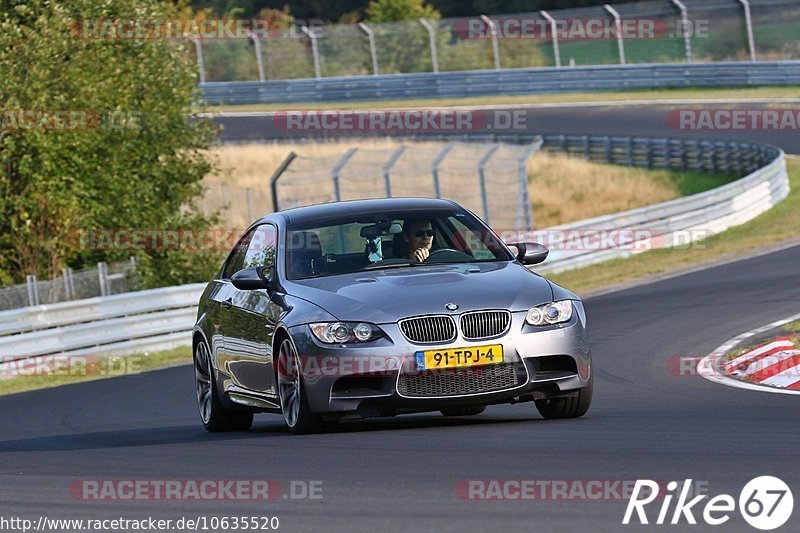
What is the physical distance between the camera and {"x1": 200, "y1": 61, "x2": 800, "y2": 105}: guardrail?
1817 inches

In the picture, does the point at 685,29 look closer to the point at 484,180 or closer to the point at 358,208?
the point at 484,180

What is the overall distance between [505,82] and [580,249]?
2643 cm

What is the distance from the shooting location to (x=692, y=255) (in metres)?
25.7

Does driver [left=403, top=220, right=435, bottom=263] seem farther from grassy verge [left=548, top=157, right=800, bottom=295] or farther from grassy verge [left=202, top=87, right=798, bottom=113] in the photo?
grassy verge [left=202, top=87, right=798, bottom=113]

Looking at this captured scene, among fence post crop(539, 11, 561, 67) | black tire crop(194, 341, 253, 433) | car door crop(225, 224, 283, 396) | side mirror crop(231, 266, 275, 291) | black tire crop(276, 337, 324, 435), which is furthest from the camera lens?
fence post crop(539, 11, 561, 67)

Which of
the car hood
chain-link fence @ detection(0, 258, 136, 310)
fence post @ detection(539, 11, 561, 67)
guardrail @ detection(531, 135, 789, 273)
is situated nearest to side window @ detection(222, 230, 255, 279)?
the car hood

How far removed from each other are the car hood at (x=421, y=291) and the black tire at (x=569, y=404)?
2.14 ft

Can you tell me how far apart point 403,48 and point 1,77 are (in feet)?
97.6

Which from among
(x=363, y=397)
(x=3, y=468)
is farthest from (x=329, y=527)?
(x=3, y=468)

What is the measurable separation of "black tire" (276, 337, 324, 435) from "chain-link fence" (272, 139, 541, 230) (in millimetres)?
18524

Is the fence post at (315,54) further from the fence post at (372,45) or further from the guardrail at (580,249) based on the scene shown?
the guardrail at (580,249)

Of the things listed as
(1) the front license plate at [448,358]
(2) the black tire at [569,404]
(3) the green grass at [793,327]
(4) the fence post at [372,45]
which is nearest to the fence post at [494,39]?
(4) the fence post at [372,45]

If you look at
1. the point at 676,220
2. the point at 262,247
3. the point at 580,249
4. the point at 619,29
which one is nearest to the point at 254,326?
the point at 262,247

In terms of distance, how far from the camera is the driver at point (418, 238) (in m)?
10.2
